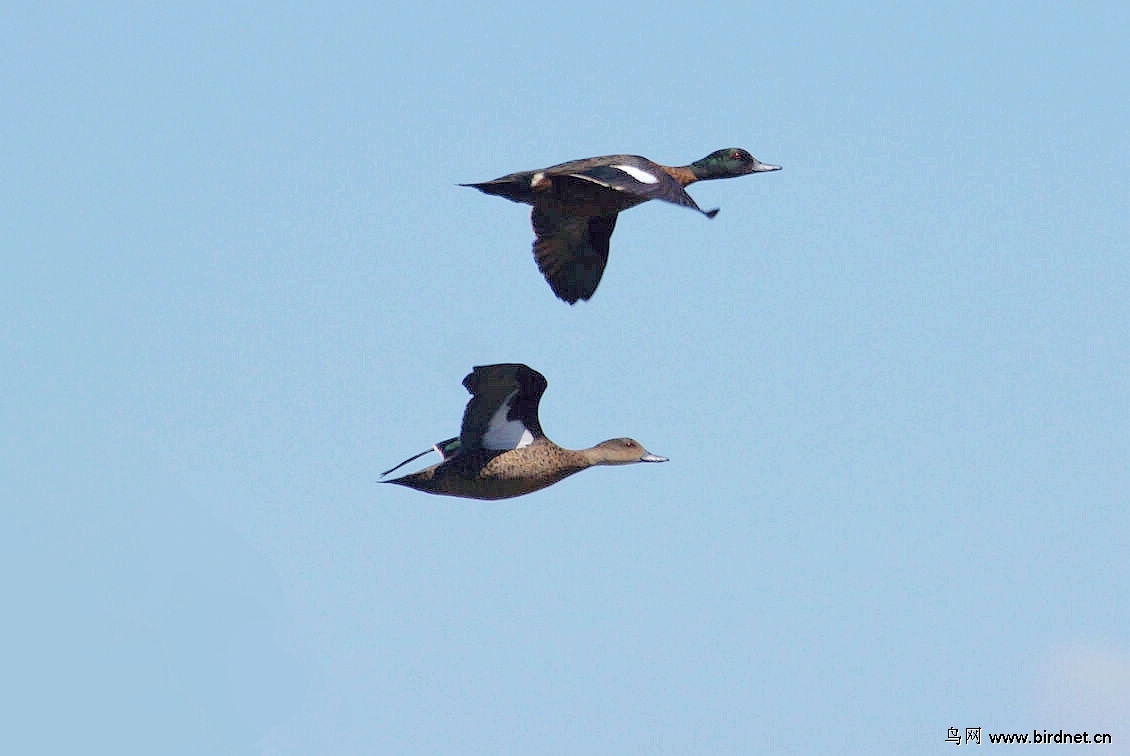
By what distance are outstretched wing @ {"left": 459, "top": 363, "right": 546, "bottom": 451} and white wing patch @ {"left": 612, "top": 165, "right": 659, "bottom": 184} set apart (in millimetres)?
2266

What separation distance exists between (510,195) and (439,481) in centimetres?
321

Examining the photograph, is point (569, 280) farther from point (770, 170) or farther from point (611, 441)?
point (770, 170)

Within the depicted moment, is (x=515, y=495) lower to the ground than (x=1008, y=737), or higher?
higher

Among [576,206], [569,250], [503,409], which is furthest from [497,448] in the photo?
[576,206]

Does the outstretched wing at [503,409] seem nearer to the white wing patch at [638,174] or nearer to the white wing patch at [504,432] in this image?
the white wing patch at [504,432]

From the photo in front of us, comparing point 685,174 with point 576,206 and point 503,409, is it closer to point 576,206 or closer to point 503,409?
point 576,206

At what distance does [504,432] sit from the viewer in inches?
816

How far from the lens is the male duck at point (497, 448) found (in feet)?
67.1

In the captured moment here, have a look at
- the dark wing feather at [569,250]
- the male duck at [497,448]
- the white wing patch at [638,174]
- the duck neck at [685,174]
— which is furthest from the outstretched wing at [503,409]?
the duck neck at [685,174]

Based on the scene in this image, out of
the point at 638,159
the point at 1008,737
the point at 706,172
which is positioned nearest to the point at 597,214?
the point at 638,159

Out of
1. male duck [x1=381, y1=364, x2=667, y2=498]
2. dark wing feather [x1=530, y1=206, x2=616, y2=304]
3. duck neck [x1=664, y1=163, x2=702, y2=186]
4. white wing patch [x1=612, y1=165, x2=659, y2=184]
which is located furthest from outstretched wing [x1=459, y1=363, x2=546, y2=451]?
duck neck [x1=664, y1=163, x2=702, y2=186]

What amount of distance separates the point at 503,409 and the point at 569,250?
2.50m

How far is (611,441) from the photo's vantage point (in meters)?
21.6

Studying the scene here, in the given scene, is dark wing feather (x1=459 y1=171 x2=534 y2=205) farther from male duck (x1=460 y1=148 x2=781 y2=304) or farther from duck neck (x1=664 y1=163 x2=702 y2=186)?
duck neck (x1=664 y1=163 x2=702 y2=186)
